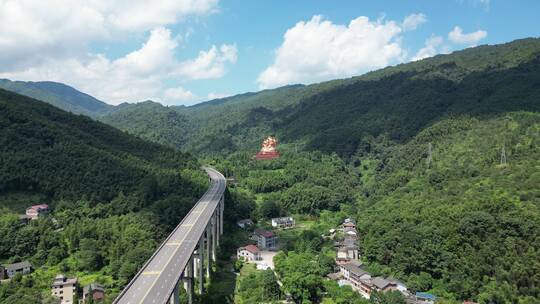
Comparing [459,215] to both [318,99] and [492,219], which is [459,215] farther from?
[318,99]

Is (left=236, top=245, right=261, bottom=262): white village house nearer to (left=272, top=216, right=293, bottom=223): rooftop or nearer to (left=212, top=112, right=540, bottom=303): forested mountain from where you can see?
(left=212, top=112, right=540, bottom=303): forested mountain

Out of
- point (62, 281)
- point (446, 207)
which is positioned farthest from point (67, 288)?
point (446, 207)

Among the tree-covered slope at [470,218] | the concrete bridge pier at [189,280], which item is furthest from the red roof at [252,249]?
the concrete bridge pier at [189,280]

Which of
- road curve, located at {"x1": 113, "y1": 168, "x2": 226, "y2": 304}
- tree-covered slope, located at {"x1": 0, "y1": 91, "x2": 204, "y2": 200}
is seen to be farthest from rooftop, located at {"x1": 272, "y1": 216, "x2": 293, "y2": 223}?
tree-covered slope, located at {"x1": 0, "y1": 91, "x2": 204, "y2": 200}

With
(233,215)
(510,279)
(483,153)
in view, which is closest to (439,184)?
(483,153)

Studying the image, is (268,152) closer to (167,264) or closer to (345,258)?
(345,258)

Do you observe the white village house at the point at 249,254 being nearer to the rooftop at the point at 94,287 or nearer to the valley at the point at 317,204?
the valley at the point at 317,204
